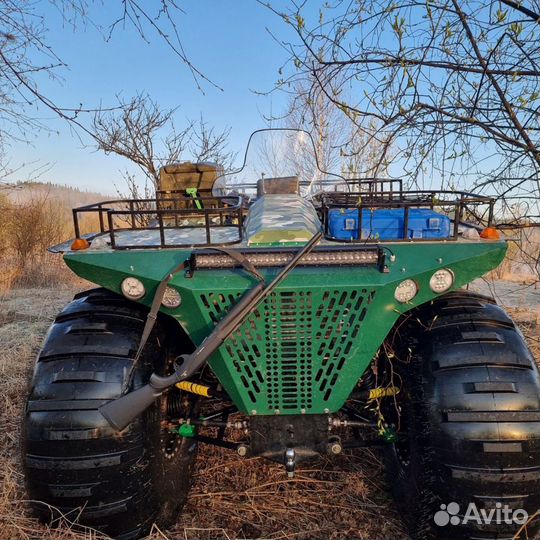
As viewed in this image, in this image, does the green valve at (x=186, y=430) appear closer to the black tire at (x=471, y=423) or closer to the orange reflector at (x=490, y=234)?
the black tire at (x=471, y=423)

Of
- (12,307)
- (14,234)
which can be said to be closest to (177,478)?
(12,307)

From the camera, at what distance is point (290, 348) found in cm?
210

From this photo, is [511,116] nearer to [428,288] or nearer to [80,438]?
[428,288]

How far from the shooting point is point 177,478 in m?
2.54

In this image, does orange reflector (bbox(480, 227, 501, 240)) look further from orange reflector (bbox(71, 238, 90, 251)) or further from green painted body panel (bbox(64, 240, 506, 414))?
orange reflector (bbox(71, 238, 90, 251))

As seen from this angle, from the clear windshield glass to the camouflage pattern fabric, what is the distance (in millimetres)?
704

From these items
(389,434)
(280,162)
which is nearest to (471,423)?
(389,434)

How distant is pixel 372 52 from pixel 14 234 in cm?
1097

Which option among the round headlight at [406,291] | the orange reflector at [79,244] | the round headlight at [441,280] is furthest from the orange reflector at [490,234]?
the orange reflector at [79,244]

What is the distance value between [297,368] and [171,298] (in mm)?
697

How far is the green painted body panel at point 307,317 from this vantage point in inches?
80.8

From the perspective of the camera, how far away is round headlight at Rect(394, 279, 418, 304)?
6.87 ft

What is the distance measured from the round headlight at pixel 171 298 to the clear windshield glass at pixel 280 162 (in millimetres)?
1912

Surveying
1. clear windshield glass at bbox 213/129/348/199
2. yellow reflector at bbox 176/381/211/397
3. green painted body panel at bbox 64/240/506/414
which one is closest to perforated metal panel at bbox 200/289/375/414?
green painted body panel at bbox 64/240/506/414
